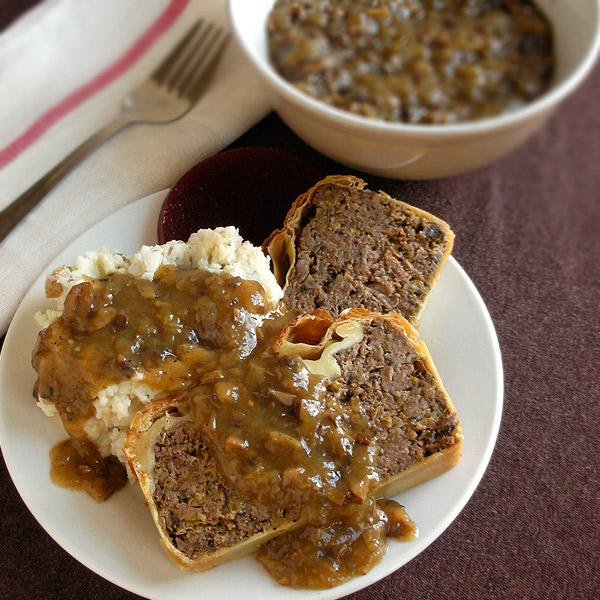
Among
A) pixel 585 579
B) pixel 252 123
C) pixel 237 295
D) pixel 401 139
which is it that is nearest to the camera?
pixel 401 139

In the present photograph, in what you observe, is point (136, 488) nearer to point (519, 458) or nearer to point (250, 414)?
point (250, 414)

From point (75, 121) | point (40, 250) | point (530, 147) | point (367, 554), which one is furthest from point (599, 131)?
point (75, 121)

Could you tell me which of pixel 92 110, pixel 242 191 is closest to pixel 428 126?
pixel 242 191

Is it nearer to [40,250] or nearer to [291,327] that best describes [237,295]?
[291,327]

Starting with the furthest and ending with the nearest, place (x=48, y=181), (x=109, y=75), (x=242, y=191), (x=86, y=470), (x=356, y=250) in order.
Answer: (x=109, y=75) < (x=48, y=181) < (x=242, y=191) < (x=356, y=250) < (x=86, y=470)

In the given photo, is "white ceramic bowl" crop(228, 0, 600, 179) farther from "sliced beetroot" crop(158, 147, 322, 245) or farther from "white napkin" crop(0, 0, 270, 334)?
"white napkin" crop(0, 0, 270, 334)

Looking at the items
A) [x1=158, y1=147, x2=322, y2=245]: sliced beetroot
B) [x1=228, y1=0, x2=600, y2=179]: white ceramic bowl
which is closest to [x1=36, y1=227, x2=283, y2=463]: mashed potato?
[x1=158, y1=147, x2=322, y2=245]: sliced beetroot
